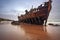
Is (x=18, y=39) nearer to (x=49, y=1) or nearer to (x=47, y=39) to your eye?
(x=47, y=39)

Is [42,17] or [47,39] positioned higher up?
[42,17]

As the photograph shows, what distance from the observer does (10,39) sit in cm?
373

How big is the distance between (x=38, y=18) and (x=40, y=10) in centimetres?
97

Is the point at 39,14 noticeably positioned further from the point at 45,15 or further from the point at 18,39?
the point at 18,39

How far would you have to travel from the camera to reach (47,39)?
3.91 m

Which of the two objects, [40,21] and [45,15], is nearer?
[45,15]

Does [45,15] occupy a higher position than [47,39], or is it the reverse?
[45,15]

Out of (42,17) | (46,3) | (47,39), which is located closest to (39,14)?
(42,17)

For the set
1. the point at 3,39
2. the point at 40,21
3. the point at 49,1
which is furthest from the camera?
the point at 40,21

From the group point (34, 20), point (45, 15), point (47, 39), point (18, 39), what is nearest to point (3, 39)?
point (18, 39)

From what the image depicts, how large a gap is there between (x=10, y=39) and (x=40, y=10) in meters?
7.01

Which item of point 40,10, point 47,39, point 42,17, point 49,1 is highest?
point 49,1

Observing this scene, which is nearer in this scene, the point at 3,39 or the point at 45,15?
the point at 3,39

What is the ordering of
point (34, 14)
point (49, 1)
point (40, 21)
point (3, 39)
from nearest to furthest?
point (3, 39) < point (49, 1) < point (40, 21) < point (34, 14)
